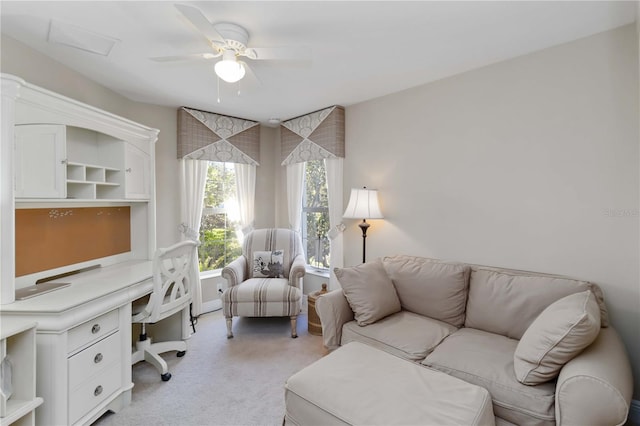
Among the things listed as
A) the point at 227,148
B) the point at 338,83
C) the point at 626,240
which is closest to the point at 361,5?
the point at 338,83

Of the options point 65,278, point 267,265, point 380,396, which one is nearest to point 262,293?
point 267,265

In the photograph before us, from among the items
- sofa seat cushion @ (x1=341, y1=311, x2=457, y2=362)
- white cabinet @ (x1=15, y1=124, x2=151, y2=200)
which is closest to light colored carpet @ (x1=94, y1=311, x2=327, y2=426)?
sofa seat cushion @ (x1=341, y1=311, x2=457, y2=362)

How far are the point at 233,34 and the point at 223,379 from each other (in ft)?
7.97

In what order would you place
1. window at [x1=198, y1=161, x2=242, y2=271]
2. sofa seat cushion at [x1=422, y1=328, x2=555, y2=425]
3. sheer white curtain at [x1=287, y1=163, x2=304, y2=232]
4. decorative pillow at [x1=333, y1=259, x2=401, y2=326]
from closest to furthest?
sofa seat cushion at [x1=422, y1=328, x2=555, y2=425]
decorative pillow at [x1=333, y1=259, x2=401, y2=326]
window at [x1=198, y1=161, x2=242, y2=271]
sheer white curtain at [x1=287, y1=163, x2=304, y2=232]

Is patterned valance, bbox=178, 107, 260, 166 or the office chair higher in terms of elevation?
patterned valance, bbox=178, 107, 260, 166

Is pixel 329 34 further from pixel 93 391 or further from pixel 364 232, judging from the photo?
pixel 93 391

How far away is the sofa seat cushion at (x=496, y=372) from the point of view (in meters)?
1.43

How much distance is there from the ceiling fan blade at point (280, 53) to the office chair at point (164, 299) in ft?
5.02

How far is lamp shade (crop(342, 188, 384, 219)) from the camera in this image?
293cm

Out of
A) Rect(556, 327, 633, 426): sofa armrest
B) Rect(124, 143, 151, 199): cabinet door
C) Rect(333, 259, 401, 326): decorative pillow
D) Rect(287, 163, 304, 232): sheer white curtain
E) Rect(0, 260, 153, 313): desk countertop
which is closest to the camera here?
Rect(556, 327, 633, 426): sofa armrest

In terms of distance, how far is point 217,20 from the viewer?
70.2 inches

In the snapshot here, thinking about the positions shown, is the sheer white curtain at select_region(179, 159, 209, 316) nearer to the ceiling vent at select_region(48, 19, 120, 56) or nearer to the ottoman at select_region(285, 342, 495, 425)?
the ceiling vent at select_region(48, 19, 120, 56)

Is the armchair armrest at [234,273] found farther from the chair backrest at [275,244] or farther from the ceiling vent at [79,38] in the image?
the ceiling vent at [79,38]

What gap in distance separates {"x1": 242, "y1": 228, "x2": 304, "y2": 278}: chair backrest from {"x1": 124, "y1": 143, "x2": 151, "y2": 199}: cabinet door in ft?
4.08
